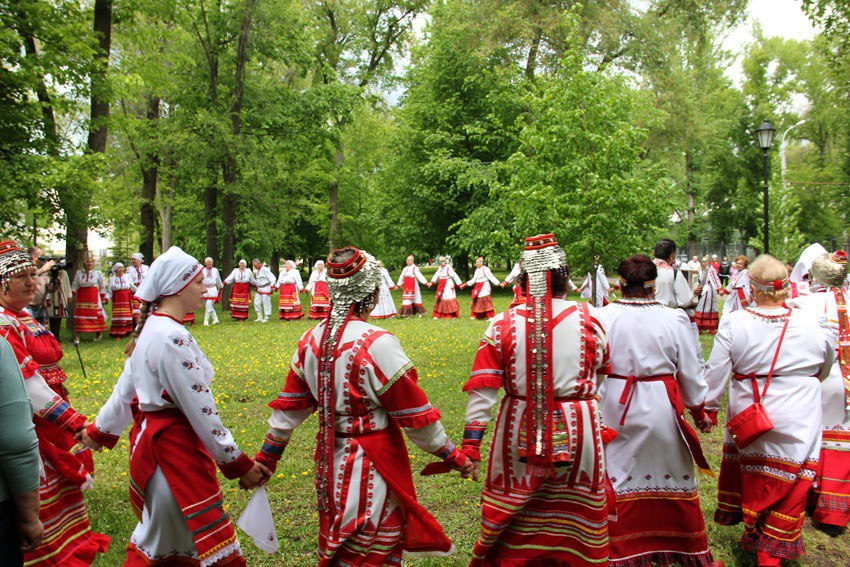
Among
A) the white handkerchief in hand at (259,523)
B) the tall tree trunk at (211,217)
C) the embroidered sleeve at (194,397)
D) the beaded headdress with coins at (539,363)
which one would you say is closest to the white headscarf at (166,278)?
the embroidered sleeve at (194,397)

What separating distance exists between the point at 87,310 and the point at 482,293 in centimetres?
1034

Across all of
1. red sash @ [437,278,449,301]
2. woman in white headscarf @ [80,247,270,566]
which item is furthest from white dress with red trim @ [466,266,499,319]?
woman in white headscarf @ [80,247,270,566]

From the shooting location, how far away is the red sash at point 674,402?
395cm

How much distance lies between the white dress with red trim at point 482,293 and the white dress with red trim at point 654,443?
44.5ft

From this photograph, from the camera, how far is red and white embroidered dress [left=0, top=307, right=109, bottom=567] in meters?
3.71

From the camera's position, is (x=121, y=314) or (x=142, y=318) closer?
(x=142, y=318)

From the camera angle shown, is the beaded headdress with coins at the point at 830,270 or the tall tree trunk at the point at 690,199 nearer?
the beaded headdress with coins at the point at 830,270

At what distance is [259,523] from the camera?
3.23 metres

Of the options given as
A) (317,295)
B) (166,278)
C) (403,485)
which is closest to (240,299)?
(317,295)

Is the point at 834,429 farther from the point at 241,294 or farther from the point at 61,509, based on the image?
the point at 241,294

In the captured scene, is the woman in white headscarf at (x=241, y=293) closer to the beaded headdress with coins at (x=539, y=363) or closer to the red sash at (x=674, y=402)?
the red sash at (x=674, y=402)

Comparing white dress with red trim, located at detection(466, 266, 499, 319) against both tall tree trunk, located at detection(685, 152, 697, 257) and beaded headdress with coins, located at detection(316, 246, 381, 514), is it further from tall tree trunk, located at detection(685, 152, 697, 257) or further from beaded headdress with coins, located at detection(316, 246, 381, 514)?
tall tree trunk, located at detection(685, 152, 697, 257)

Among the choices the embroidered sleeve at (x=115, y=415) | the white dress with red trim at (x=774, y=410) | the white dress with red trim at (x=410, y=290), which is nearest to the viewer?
the embroidered sleeve at (x=115, y=415)

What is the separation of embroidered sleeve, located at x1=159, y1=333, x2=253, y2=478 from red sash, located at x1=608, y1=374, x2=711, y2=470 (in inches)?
94.0
